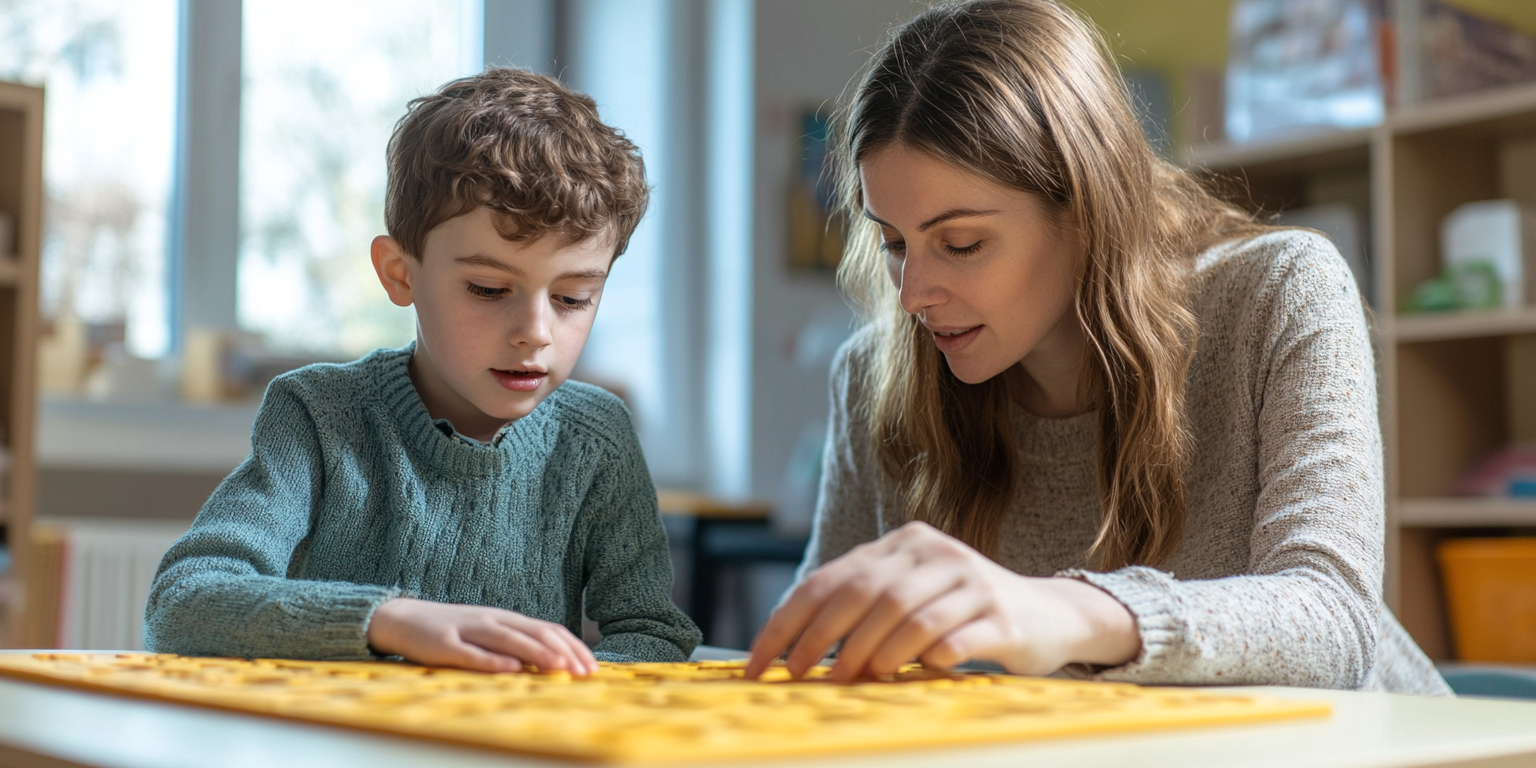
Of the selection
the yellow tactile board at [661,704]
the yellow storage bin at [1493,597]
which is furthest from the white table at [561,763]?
the yellow storage bin at [1493,597]

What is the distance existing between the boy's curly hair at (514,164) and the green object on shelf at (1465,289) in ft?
5.61

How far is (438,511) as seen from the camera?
3.19ft

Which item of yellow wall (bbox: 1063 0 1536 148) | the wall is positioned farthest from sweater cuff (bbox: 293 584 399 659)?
yellow wall (bbox: 1063 0 1536 148)

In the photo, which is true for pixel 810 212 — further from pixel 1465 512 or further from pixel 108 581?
pixel 1465 512

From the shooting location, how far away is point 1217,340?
1.13m

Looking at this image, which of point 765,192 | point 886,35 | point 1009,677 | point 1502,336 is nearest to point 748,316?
point 765,192

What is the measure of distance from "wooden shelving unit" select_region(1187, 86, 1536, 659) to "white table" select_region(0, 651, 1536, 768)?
1862mm

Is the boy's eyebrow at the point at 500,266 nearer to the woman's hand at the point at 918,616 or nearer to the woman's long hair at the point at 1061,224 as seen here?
the woman's long hair at the point at 1061,224

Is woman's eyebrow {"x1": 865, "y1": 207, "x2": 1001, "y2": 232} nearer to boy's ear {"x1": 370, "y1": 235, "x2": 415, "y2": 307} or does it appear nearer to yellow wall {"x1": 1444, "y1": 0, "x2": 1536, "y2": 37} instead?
boy's ear {"x1": 370, "y1": 235, "x2": 415, "y2": 307}

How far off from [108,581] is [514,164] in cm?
257

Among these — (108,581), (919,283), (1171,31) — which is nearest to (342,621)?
(919,283)

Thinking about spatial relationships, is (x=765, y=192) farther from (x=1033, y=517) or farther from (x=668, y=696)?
(x=668, y=696)

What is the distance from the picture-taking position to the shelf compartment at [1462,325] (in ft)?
7.13

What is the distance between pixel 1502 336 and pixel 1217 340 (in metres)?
→ 1.59
